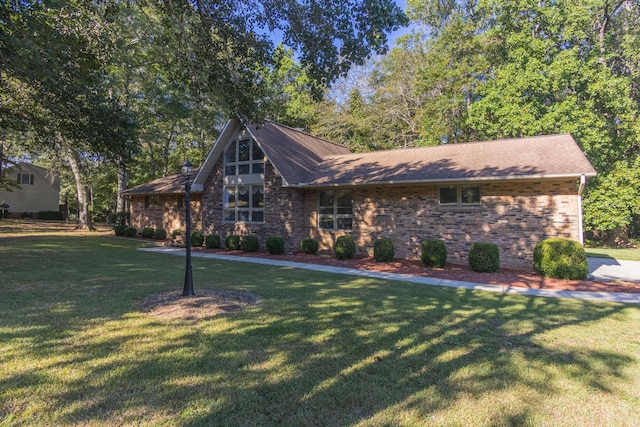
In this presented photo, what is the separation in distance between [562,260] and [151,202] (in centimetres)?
2062

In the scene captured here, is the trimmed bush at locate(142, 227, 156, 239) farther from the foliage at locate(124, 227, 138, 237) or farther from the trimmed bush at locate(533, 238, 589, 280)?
the trimmed bush at locate(533, 238, 589, 280)

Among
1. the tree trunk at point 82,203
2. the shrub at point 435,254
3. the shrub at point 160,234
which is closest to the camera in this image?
the shrub at point 435,254

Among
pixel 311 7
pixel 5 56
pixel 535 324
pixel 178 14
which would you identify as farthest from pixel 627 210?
A: pixel 5 56

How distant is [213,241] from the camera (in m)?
15.8

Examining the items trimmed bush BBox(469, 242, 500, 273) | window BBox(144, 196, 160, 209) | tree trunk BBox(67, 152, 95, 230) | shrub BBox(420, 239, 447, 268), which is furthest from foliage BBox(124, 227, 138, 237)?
trimmed bush BBox(469, 242, 500, 273)

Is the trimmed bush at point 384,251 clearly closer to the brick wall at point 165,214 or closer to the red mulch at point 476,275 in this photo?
the red mulch at point 476,275

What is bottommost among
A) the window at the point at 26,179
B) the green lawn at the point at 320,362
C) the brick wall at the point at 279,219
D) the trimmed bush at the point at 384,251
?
the green lawn at the point at 320,362

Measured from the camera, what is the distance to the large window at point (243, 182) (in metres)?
15.3

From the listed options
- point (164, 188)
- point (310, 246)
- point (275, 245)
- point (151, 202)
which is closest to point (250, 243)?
point (275, 245)

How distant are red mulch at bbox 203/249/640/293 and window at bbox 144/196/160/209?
36.1ft

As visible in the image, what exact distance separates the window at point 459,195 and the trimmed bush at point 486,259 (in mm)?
2178

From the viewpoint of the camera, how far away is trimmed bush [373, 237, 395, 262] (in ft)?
39.3

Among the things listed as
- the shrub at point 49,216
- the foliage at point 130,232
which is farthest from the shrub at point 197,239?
the shrub at point 49,216

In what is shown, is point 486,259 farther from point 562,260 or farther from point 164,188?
point 164,188
